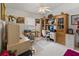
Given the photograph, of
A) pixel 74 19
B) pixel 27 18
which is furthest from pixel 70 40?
pixel 27 18

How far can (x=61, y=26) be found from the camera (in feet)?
13.8

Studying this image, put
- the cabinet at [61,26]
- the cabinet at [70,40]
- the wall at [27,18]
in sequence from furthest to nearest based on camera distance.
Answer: the cabinet at [61,26], the cabinet at [70,40], the wall at [27,18]

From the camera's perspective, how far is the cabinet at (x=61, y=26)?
13.5ft

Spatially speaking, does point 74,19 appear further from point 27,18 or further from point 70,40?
point 27,18

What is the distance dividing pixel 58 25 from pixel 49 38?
0.68m

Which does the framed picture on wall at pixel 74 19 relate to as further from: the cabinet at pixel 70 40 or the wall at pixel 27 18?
the wall at pixel 27 18

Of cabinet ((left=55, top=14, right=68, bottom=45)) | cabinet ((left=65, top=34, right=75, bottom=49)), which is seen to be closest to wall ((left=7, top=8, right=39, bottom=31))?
cabinet ((left=55, top=14, right=68, bottom=45))

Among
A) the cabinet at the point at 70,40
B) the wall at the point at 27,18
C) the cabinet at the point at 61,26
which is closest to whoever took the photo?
the wall at the point at 27,18

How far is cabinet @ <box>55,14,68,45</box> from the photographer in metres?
4.11

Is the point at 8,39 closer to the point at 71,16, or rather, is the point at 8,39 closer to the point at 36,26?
the point at 36,26

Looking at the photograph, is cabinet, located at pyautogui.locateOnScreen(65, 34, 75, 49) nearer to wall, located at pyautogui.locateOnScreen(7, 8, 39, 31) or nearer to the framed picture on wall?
the framed picture on wall

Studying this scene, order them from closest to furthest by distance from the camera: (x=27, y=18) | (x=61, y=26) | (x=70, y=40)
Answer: (x=27, y=18)
(x=70, y=40)
(x=61, y=26)

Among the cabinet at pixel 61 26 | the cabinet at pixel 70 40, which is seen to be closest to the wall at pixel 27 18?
the cabinet at pixel 61 26

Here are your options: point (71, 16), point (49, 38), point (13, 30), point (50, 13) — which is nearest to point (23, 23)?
point (13, 30)
